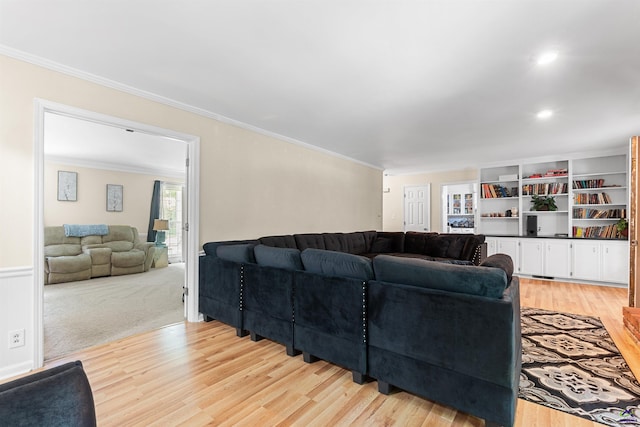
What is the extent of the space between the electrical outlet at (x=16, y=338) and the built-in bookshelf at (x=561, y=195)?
7514 millimetres

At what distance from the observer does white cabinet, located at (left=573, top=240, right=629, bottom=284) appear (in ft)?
16.9

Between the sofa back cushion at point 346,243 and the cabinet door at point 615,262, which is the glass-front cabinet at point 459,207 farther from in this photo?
the sofa back cushion at point 346,243

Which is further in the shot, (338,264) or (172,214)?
(172,214)

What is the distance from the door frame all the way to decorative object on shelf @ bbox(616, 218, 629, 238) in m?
6.81

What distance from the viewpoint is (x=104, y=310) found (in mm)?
3814

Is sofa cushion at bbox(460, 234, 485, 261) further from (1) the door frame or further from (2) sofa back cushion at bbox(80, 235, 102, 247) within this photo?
(2) sofa back cushion at bbox(80, 235, 102, 247)

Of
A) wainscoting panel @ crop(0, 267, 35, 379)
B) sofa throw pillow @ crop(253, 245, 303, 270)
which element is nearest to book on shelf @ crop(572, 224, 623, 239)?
sofa throw pillow @ crop(253, 245, 303, 270)

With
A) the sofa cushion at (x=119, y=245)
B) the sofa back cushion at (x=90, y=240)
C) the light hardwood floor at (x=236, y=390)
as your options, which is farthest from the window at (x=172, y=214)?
the light hardwood floor at (x=236, y=390)

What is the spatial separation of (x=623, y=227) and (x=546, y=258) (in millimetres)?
1225

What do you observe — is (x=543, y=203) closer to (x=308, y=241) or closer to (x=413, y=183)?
(x=413, y=183)

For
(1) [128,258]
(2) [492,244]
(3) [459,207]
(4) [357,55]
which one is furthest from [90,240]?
(3) [459,207]

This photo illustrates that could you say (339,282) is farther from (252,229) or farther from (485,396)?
(252,229)

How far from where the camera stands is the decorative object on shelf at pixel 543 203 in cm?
602

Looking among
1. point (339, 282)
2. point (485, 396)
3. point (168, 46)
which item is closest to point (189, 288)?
point (339, 282)
